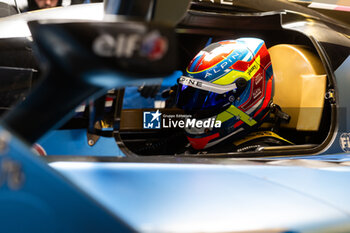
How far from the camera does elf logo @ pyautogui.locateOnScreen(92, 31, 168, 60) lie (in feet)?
1.28

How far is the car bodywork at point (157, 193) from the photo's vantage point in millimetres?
499

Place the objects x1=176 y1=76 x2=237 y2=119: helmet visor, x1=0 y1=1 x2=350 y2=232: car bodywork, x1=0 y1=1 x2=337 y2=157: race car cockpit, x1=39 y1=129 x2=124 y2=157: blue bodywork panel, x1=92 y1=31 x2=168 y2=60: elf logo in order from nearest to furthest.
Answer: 1. x1=92 y1=31 x2=168 y2=60: elf logo
2. x1=0 y1=1 x2=350 y2=232: car bodywork
3. x1=39 y1=129 x2=124 y2=157: blue bodywork panel
4. x1=0 y1=1 x2=337 y2=157: race car cockpit
5. x1=176 y1=76 x2=237 y2=119: helmet visor

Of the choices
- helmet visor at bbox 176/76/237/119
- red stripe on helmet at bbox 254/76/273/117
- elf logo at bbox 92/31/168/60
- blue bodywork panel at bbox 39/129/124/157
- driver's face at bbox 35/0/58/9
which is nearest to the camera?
elf logo at bbox 92/31/168/60

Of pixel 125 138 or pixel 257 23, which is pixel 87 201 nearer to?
pixel 125 138

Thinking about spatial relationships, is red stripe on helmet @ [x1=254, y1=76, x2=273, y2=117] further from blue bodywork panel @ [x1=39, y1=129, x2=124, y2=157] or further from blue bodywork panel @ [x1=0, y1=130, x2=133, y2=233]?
blue bodywork panel @ [x1=0, y1=130, x2=133, y2=233]

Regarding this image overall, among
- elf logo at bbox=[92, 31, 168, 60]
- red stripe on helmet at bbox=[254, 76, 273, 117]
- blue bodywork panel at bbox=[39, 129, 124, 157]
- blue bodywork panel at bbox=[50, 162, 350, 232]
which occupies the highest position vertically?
elf logo at bbox=[92, 31, 168, 60]

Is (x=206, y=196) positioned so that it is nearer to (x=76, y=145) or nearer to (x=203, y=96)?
(x=76, y=145)

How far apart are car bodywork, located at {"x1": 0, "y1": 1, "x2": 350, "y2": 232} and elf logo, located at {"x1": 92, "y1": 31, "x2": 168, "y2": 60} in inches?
1.0

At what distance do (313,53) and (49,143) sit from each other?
124 centimetres

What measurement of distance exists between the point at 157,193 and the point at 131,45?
1.12 ft

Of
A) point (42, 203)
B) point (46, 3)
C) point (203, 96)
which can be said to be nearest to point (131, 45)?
point (42, 203)

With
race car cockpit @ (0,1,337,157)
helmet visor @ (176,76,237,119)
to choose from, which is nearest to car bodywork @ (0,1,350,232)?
race car cockpit @ (0,1,337,157)

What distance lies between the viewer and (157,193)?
0.64m

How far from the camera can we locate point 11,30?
1080 mm
